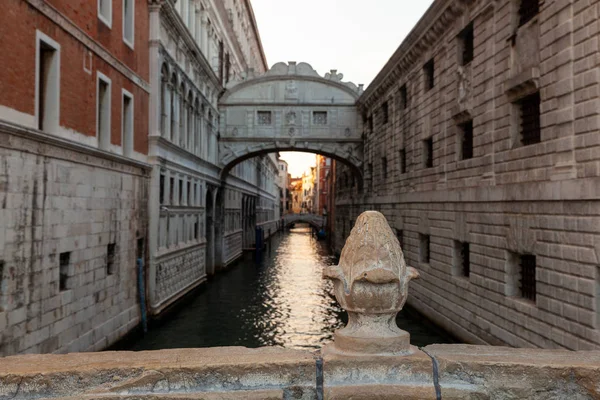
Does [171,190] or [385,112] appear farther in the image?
[385,112]

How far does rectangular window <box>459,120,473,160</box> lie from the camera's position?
12781 mm

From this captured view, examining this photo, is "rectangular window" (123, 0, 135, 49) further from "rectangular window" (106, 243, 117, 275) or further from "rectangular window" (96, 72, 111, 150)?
"rectangular window" (106, 243, 117, 275)

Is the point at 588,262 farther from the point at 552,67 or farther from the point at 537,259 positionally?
the point at 552,67

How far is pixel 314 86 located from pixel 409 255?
38.8 feet

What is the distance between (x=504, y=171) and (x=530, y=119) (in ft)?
3.93

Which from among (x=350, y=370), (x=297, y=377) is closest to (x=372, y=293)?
(x=350, y=370)

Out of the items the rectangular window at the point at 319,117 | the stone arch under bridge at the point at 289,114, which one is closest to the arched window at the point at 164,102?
the stone arch under bridge at the point at 289,114

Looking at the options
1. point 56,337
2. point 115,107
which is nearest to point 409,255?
point 115,107

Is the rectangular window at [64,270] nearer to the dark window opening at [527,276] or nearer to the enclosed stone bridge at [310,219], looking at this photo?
the dark window opening at [527,276]

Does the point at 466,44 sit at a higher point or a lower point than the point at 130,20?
lower

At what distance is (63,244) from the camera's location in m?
9.36

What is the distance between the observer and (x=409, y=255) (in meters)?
17.5

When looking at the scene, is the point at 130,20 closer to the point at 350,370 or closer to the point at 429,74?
the point at 429,74

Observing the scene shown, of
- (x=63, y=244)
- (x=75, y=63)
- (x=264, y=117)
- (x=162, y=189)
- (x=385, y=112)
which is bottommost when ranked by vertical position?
(x=63, y=244)
